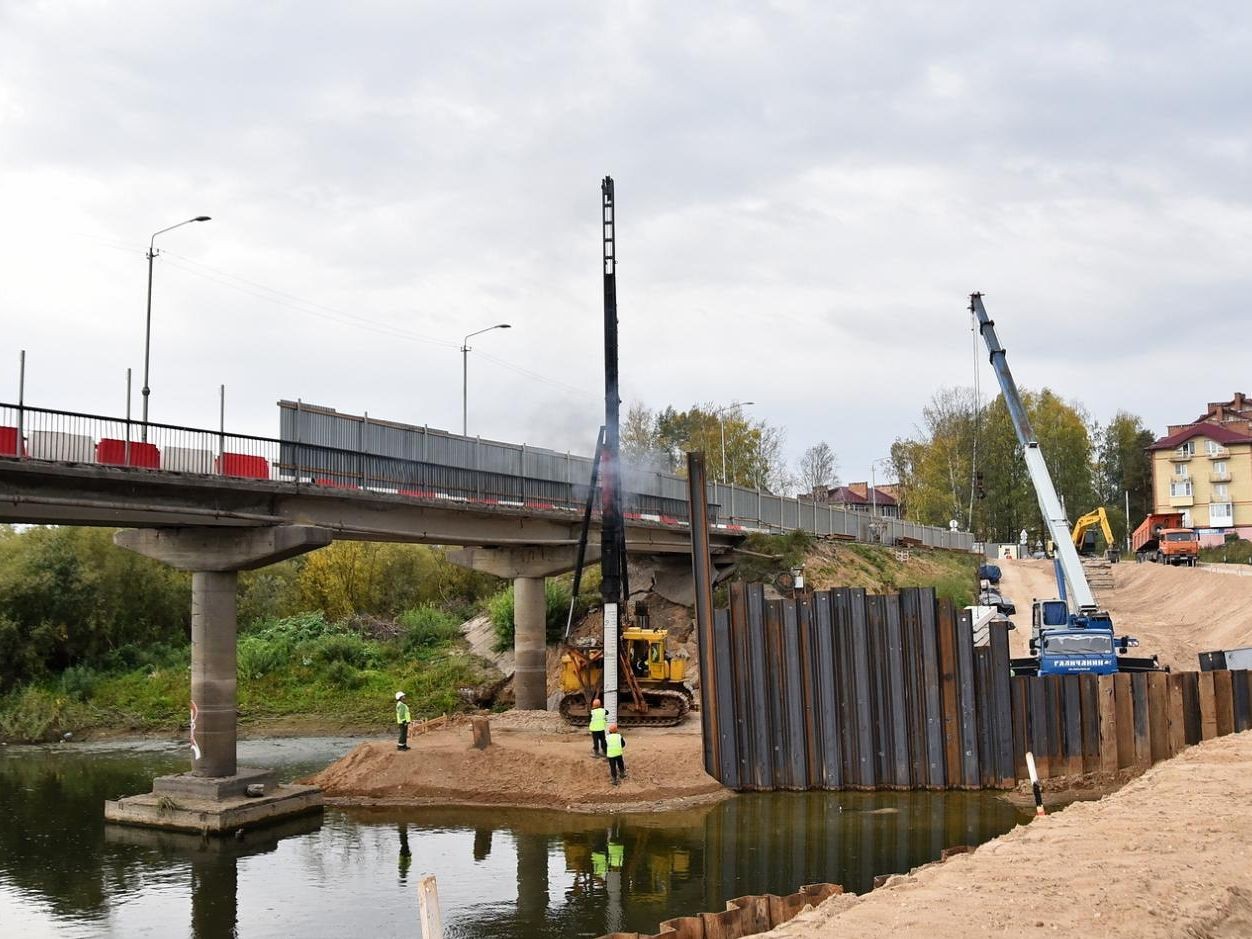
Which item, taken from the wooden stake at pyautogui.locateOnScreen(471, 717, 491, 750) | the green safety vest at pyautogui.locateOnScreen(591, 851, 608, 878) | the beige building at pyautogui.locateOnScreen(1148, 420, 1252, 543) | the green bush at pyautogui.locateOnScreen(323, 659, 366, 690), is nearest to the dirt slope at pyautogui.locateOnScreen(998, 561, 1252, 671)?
the wooden stake at pyautogui.locateOnScreen(471, 717, 491, 750)

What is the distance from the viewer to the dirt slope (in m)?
39.1

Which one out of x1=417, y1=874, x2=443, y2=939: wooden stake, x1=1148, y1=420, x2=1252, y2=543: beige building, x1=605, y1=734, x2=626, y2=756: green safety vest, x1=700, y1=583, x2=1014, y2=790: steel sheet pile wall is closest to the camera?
x1=417, y1=874, x2=443, y2=939: wooden stake

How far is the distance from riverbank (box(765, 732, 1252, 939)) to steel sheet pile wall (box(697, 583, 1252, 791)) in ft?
23.2

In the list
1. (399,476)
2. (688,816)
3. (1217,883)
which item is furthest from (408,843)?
(1217,883)

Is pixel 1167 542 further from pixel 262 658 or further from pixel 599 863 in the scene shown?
pixel 599 863

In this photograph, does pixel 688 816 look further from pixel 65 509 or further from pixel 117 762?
pixel 117 762

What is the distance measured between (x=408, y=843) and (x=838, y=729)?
8.52 m

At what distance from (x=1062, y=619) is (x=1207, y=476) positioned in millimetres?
84487

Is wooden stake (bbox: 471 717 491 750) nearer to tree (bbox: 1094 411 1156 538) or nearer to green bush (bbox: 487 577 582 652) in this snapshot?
green bush (bbox: 487 577 582 652)

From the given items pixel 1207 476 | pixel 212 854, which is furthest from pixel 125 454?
pixel 1207 476

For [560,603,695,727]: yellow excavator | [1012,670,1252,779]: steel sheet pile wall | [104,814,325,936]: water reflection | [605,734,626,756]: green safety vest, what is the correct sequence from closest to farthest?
1. [104,814,325,936]: water reflection
2. [1012,670,1252,779]: steel sheet pile wall
3. [605,734,626,756]: green safety vest
4. [560,603,695,727]: yellow excavator

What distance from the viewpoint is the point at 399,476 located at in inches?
1291

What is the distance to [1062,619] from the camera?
31.4 metres

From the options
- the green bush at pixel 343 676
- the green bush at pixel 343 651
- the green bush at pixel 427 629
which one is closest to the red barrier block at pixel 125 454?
the green bush at pixel 343 676
